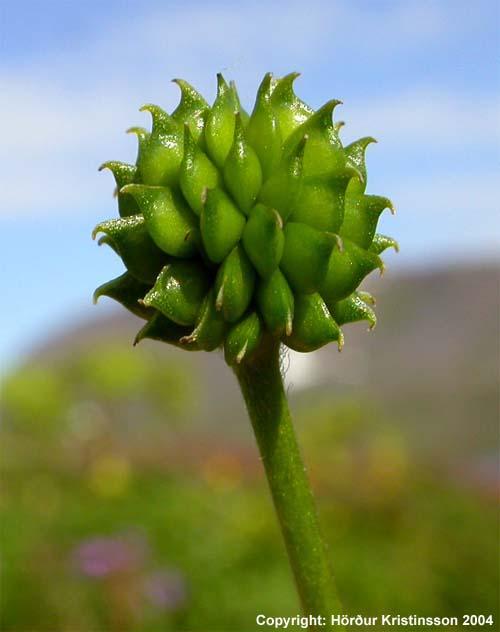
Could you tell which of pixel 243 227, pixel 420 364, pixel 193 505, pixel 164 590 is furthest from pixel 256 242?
pixel 420 364

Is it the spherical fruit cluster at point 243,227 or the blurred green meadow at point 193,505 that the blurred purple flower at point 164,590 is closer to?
the blurred green meadow at point 193,505

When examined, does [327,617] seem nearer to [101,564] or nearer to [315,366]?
[101,564]

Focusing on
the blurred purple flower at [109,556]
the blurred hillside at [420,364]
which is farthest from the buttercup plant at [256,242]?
the blurred hillside at [420,364]

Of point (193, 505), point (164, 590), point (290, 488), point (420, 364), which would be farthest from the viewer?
point (420, 364)

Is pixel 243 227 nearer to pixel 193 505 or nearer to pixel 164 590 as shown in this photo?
pixel 164 590

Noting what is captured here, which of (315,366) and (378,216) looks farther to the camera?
(315,366)

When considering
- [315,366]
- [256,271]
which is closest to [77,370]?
[315,366]
